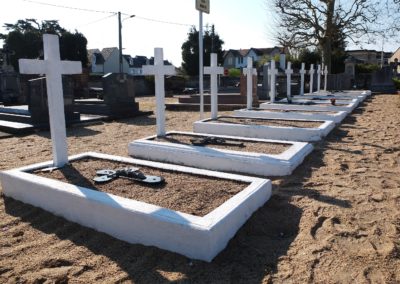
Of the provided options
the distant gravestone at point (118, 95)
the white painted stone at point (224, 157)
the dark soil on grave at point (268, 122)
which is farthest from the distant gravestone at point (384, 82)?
the white painted stone at point (224, 157)

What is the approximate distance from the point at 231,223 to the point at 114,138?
560 cm

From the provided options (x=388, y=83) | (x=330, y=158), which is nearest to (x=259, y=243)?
(x=330, y=158)

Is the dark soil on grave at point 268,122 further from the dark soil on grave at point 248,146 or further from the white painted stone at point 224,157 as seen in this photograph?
the white painted stone at point 224,157

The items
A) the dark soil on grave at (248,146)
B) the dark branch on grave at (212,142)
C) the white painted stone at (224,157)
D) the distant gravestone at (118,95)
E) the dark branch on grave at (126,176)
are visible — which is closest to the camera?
the dark branch on grave at (126,176)

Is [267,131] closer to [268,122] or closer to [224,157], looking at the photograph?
[268,122]

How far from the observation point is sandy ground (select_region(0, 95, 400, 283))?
242 centimetres

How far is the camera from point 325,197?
3764mm

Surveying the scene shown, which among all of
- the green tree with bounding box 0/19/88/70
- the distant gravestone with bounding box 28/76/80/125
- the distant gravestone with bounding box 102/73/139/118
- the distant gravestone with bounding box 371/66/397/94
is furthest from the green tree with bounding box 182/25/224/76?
the distant gravestone with bounding box 28/76/80/125

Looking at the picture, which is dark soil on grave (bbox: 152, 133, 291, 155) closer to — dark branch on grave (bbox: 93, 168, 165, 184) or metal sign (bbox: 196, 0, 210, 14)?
dark branch on grave (bbox: 93, 168, 165, 184)

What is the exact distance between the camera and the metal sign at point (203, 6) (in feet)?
26.0

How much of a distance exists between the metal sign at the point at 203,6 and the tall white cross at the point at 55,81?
421cm

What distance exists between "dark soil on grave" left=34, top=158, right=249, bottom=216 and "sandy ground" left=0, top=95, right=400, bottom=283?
0.39 meters

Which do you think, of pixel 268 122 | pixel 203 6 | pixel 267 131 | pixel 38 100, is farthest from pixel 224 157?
pixel 38 100

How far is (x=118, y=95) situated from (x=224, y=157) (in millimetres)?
7756
